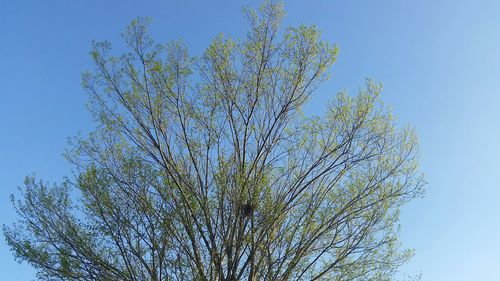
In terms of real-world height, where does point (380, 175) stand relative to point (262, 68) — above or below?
below

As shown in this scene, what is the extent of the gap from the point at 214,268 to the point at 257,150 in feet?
9.67

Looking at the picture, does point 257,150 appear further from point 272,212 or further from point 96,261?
point 96,261

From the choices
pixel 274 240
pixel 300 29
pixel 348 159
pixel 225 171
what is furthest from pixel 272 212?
pixel 300 29

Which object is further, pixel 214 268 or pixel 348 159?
pixel 348 159

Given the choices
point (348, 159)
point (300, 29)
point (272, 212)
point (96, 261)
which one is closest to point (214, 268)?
point (272, 212)

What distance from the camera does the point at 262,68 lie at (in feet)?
46.0

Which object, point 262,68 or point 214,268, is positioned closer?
point 214,268

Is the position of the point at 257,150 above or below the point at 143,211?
above

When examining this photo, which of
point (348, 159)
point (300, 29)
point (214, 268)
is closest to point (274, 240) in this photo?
point (214, 268)

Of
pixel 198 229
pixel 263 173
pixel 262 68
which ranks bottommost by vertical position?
pixel 198 229

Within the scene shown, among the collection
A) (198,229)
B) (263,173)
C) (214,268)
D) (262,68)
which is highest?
(262,68)

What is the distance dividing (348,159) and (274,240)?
2.68 metres

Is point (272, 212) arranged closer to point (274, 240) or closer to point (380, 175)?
point (274, 240)

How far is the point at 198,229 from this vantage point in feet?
42.0
